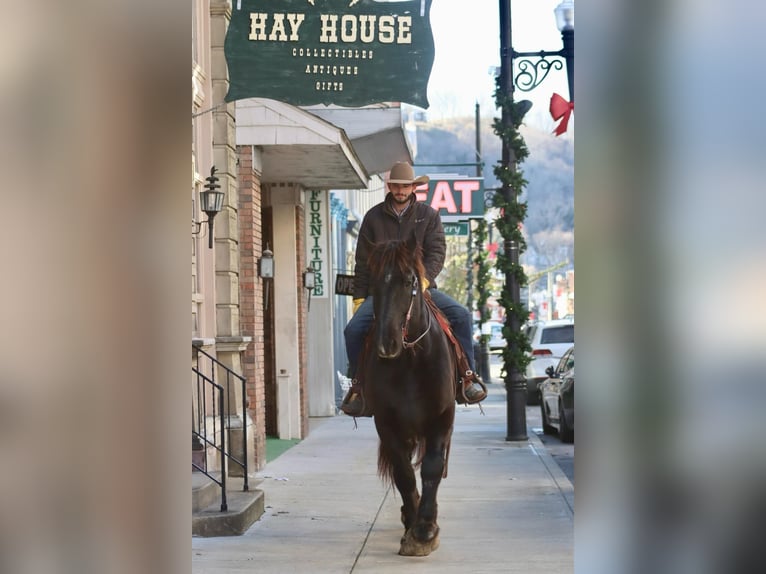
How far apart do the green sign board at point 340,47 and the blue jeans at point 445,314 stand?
6.97 ft

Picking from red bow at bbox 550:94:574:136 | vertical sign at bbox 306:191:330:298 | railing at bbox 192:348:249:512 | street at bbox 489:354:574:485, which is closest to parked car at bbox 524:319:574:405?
street at bbox 489:354:574:485

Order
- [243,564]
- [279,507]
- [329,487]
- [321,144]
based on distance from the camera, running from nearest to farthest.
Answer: [243,564] < [279,507] < [329,487] < [321,144]

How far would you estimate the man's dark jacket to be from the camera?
8.90 m

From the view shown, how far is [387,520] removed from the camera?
415 inches

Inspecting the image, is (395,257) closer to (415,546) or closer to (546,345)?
(415,546)

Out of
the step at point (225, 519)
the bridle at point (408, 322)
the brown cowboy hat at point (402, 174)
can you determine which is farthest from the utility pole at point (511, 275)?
the bridle at point (408, 322)

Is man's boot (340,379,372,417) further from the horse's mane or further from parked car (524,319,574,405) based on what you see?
parked car (524,319,574,405)

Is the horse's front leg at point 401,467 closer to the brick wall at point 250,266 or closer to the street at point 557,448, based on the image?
the street at point 557,448

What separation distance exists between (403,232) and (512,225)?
9.33 metres

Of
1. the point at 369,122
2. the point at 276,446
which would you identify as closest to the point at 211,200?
the point at 276,446
